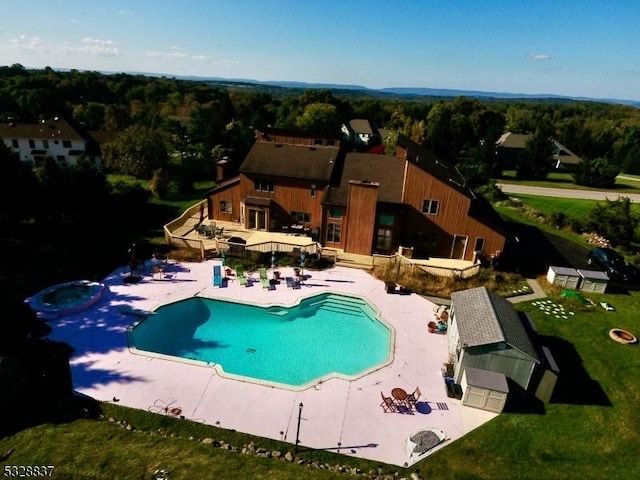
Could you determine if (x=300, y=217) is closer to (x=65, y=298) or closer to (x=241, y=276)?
(x=241, y=276)

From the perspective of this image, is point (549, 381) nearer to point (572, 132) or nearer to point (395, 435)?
point (395, 435)

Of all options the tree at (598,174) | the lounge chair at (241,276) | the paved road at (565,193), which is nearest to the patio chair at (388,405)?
the lounge chair at (241,276)

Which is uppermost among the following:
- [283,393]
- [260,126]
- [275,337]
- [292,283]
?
[260,126]

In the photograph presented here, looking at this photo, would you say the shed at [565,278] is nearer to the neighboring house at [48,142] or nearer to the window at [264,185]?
the window at [264,185]

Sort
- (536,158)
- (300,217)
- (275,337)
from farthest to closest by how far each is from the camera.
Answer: (536,158)
(300,217)
(275,337)

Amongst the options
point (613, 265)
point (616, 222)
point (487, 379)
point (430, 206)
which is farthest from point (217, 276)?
point (616, 222)

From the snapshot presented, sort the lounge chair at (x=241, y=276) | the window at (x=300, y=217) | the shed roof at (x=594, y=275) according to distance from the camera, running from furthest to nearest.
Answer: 1. the window at (x=300, y=217)
2. the shed roof at (x=594, y=275)
3. the lounge chair at (x=241, y=276)

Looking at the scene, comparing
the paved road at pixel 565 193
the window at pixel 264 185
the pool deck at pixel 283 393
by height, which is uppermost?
the window at pixel 264 185
